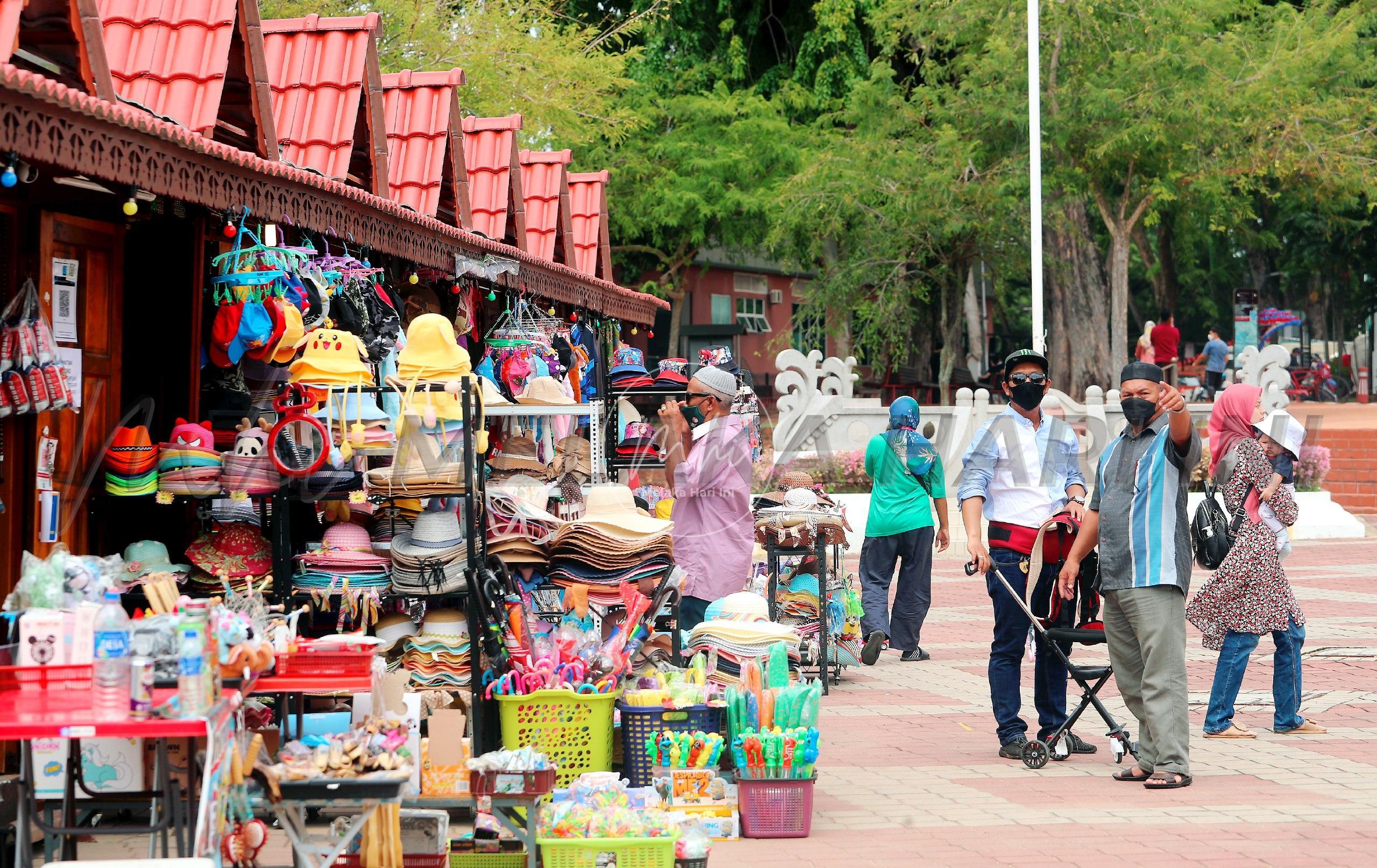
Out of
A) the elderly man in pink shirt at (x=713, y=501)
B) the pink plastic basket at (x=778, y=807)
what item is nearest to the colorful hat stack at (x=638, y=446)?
the elderly man in pink shirt at (x=713, y=501)

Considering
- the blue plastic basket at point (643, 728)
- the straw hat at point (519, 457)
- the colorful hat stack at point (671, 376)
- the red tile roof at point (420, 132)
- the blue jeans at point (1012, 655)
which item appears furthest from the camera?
the colorful hat stack at point (671, 376)

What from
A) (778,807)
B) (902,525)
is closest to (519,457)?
(902,525)

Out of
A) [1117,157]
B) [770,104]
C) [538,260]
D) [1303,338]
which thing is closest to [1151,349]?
[1117,157]

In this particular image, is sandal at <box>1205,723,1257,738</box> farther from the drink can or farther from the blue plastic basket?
the drink can

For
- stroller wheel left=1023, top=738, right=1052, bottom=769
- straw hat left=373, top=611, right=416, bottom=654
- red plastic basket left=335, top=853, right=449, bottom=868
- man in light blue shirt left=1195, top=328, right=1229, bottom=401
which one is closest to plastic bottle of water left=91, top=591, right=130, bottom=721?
red plastic basket left=335, top=853, right=449, bottom=868

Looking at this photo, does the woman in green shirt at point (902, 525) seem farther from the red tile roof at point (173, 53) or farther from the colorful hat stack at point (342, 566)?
the red tile roof at point (173, 53)

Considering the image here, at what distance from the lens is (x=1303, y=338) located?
46.8 meters

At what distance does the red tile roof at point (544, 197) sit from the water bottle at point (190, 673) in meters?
9.88

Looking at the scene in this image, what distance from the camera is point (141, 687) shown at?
440cm

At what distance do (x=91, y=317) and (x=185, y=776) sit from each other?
2905mm

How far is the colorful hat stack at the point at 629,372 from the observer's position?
13781mm

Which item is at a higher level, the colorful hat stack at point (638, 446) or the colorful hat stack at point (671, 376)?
the colorful hat stack at point (671, 376)

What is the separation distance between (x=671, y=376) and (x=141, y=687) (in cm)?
956

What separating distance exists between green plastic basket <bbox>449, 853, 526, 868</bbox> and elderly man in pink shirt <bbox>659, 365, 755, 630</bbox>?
8.50 ft
